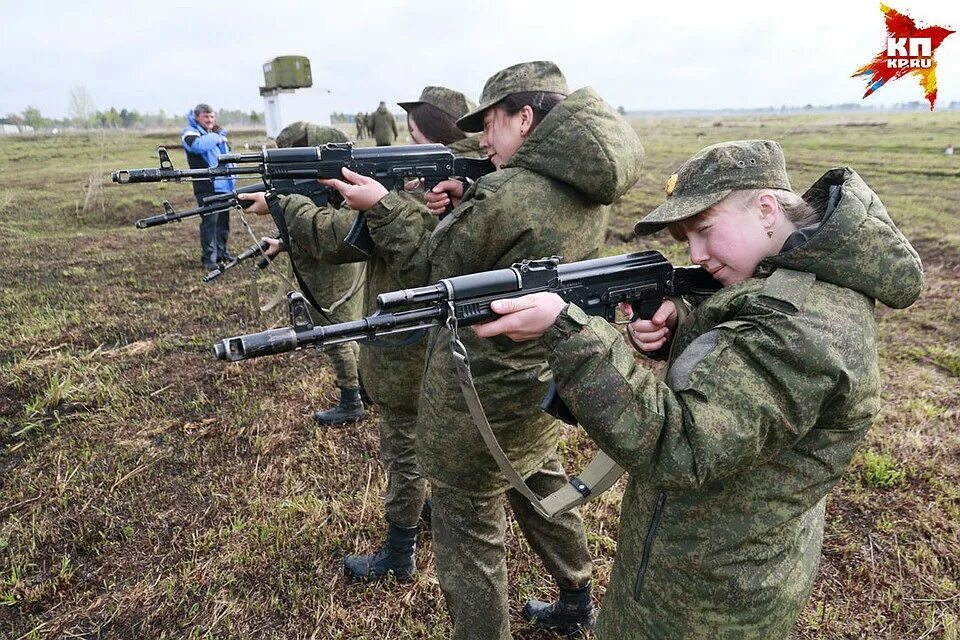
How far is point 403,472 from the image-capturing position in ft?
10.8

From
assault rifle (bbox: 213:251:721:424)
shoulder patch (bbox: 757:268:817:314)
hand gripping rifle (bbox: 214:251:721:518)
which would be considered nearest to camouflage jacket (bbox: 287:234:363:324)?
hand gripping rifle (bbox: 214:251:721:518)

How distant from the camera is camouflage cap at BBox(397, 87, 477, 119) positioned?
3441 millimetres

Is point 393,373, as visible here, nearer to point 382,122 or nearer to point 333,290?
point 333,290

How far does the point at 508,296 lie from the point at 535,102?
1046 millimetres

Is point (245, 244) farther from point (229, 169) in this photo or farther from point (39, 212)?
point (229, 169)

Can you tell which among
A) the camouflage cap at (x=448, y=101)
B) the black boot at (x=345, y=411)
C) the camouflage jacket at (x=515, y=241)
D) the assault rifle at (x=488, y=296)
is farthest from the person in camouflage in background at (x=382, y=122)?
the assault rifle at (x=488, y=296)

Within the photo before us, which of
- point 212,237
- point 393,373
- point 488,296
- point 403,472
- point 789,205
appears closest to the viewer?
point 789,205

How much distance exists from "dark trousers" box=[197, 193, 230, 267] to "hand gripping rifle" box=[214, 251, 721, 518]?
8.83 meters

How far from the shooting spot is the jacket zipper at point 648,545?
5.55 ft

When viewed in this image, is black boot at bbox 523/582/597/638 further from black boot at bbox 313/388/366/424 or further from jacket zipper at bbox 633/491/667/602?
black boot at bbox 313/388/366/424

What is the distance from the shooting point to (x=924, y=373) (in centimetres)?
550

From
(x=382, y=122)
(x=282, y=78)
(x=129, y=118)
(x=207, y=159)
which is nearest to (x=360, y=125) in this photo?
(x=282, y=78)

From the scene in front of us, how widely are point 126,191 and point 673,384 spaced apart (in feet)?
63.9

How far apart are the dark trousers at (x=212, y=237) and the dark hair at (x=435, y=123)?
23.3 feet
